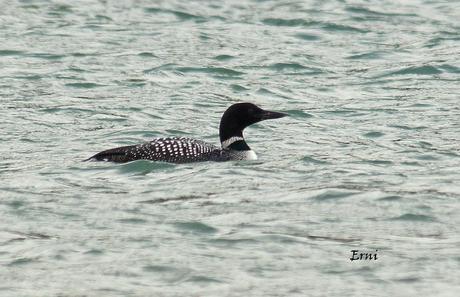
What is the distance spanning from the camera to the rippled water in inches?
353

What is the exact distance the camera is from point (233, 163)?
12531mm

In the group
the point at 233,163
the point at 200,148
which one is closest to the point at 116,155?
the point at 200,148

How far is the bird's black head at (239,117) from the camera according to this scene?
12859mm

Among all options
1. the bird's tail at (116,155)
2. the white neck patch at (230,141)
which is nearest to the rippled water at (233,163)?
the bird's tail at (116,155)

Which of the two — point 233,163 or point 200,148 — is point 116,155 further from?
point 233,163

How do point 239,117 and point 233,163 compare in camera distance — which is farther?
point 239,117

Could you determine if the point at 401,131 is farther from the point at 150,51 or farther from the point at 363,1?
the point at 363,1

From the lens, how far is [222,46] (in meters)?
19.5

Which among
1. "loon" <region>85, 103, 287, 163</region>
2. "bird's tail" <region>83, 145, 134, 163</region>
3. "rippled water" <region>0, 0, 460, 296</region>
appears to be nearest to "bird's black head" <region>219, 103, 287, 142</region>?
"loon" <region>85, 103, 287, 163</region>

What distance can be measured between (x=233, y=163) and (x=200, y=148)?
33 cm

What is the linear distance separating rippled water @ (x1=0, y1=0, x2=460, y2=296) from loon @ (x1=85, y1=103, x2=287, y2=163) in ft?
0.44

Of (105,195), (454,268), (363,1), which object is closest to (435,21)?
(363,1)

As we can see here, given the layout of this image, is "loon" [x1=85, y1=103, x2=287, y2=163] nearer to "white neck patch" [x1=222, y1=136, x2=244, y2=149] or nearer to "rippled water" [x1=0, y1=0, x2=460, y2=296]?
"white neck patch" [x1=222, y1=136, x2=244, y2=149]

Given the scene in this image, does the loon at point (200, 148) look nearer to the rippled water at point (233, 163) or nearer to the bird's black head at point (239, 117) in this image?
the bird's black head at point (239, 117)
